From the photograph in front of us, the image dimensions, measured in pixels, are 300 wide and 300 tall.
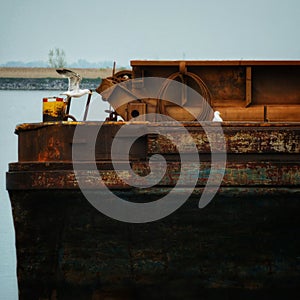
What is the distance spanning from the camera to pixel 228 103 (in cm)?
1459

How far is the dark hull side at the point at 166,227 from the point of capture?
13312 millimetres

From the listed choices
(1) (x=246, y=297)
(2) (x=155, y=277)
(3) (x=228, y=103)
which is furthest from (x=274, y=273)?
(3) (x=228, y=103)

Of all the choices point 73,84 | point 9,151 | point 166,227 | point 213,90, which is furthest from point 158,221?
point 9,151

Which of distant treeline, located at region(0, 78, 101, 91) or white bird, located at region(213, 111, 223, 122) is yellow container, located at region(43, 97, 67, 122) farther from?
distant treeline, located at region(0, 78, 101, 91)

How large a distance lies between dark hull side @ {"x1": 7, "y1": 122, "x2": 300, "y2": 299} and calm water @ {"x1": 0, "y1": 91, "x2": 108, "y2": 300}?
1.94 meters

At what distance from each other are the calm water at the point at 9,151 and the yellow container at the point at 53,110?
1.04m

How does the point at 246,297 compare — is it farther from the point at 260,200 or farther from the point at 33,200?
the point at 33,200

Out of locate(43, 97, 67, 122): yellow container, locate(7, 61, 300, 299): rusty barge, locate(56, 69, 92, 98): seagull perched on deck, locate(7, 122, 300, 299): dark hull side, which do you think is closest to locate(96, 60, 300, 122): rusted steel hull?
locate(56, 69, 92, 98): seagull perched on deck

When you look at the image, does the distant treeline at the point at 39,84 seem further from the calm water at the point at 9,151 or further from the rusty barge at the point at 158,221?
the rusty barge at the point at 158,221

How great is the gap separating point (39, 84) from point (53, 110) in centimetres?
5044

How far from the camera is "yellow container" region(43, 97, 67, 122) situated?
13961mm

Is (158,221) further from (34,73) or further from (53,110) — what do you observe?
(34,73)

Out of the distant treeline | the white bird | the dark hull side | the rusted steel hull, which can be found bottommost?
the dark hull side

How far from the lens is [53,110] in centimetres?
1399
